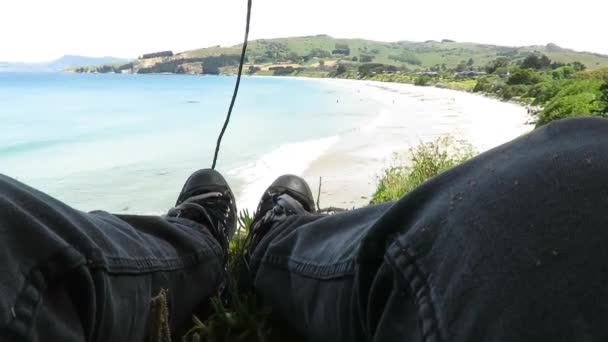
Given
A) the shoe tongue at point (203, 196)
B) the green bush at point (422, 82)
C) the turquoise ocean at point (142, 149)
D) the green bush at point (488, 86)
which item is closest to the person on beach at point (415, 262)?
→ the shoe tongue at point (203, 196)

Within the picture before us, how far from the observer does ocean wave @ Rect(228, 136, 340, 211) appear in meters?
5.31

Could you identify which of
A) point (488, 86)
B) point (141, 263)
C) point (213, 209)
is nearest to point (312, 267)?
point (141, 263)

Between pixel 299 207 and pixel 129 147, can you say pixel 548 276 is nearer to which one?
pixel 299 207

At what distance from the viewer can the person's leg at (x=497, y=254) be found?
47 centimetres

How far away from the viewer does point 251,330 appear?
105cm

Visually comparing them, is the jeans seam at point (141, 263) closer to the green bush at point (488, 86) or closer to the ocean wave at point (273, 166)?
the ocean wave at point (273, 166)

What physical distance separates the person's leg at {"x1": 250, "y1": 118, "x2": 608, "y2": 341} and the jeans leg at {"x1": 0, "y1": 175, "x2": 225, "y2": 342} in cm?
31

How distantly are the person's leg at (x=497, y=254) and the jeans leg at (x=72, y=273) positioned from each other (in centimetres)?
31

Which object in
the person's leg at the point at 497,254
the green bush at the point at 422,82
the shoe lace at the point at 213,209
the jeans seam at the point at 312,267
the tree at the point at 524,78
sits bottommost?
the green bush at the point at 422,82

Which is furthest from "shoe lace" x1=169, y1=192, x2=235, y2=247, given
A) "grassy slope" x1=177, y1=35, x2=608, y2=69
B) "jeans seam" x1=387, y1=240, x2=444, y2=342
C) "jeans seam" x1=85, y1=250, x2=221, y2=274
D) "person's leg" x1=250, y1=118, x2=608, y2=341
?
"grassy slope" x1=177, y1=35, x2=608, y2=69

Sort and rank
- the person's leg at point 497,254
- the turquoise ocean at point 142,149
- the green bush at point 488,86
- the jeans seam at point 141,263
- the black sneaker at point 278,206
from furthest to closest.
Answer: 1. the green bush at point 488,86
2. the turquoise ocean at point 142,149
3. the black sneaker at point 278,206
4. the jeans seam at point 141,263
5. the person's leg at point 497,254

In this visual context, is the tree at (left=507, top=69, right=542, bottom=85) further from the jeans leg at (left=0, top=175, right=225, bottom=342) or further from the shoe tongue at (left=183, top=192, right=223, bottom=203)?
the jeans leg at (left=0, top=175, right=225, bottom=342)

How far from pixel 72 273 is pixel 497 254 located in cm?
50

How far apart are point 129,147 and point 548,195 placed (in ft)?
38.6
